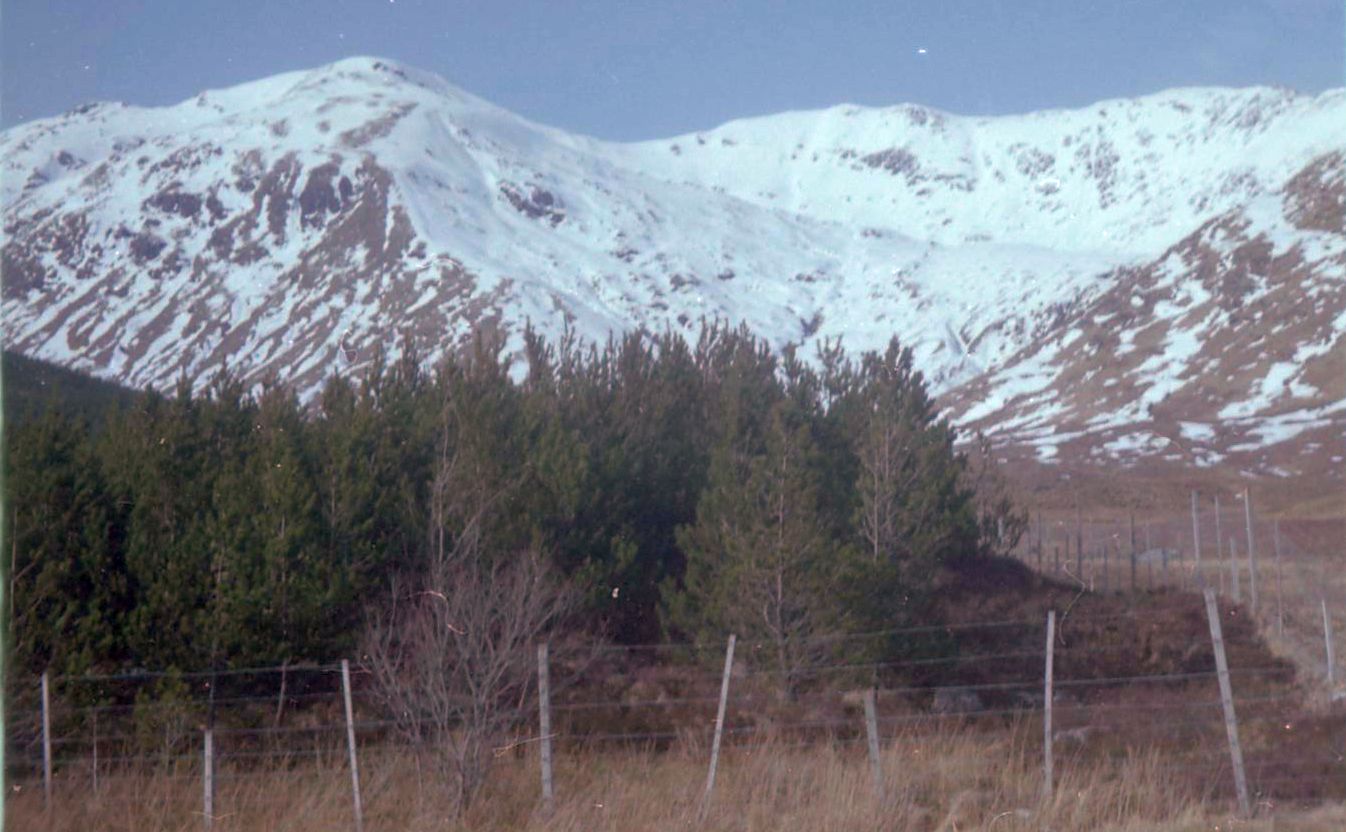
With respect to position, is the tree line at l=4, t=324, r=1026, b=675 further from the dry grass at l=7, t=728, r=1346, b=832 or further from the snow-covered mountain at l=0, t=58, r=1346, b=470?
the snow-covered mountain at l=0, t=58, r=1346, b=470

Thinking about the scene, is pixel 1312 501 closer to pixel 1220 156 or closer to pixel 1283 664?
pixel 1283 664

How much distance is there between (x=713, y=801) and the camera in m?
9.14

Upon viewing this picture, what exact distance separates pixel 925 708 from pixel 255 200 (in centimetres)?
5799

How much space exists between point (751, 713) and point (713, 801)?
20.9ft

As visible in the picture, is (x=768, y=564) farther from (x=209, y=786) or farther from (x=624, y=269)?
(x=624, y=269)

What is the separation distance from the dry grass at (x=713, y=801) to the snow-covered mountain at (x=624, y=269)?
14.3 meters

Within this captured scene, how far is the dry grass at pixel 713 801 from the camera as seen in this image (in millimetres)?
8773

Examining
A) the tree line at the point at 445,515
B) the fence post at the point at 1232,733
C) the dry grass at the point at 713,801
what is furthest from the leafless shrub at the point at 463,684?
the fence post at the point at 1232,733

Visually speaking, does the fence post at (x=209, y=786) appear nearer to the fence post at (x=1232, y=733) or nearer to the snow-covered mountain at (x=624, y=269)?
the fence post at (x=1232, y=733)

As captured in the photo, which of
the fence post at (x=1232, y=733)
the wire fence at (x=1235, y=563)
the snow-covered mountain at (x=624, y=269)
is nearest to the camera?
the fence post at (x=1232, y=733)

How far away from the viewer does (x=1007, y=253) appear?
85.2 m

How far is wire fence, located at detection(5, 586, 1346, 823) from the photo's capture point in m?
10.8

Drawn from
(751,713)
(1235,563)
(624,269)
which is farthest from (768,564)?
(624,269)

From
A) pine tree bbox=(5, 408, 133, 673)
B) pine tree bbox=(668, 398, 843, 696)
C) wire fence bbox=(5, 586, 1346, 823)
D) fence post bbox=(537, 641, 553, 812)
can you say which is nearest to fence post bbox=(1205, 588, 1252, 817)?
wire fence bbox=(5, 586, 1346, 823)
